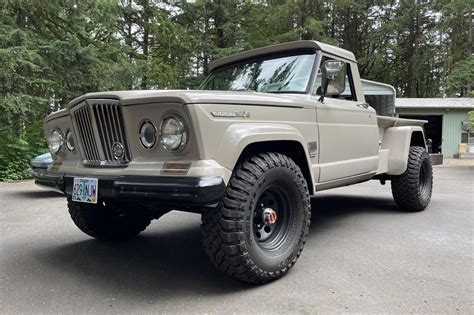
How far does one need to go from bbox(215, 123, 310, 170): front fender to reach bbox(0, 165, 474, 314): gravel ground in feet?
3.18

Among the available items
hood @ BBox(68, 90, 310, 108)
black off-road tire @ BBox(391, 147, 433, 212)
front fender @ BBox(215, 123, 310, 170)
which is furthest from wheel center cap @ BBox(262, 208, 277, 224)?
black off-road tire @ BBox(391, 147, 433, 212)

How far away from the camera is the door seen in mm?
4129

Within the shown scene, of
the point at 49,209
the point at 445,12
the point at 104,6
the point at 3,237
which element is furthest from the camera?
the point at 445,12

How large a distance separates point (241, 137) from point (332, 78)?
59.6 inches

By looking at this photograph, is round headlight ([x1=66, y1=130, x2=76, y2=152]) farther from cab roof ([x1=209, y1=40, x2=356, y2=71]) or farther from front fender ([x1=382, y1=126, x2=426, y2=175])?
front fender ([x1=382, y1=126, x2=426, y2=175])

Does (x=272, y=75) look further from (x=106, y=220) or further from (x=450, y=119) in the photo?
(x=450, y=119)

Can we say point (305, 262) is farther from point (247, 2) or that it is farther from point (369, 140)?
point (247, 2)

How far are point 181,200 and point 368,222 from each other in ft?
11.3

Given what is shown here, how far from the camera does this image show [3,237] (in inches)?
189

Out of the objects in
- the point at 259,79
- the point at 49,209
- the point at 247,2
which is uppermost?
the point at 247,2

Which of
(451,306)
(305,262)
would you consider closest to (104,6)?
(305,262)

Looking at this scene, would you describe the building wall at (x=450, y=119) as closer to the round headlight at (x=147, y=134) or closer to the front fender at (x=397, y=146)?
the front fender at (x=397, y=146)

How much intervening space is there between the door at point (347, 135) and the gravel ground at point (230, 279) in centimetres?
75

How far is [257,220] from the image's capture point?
329cm
